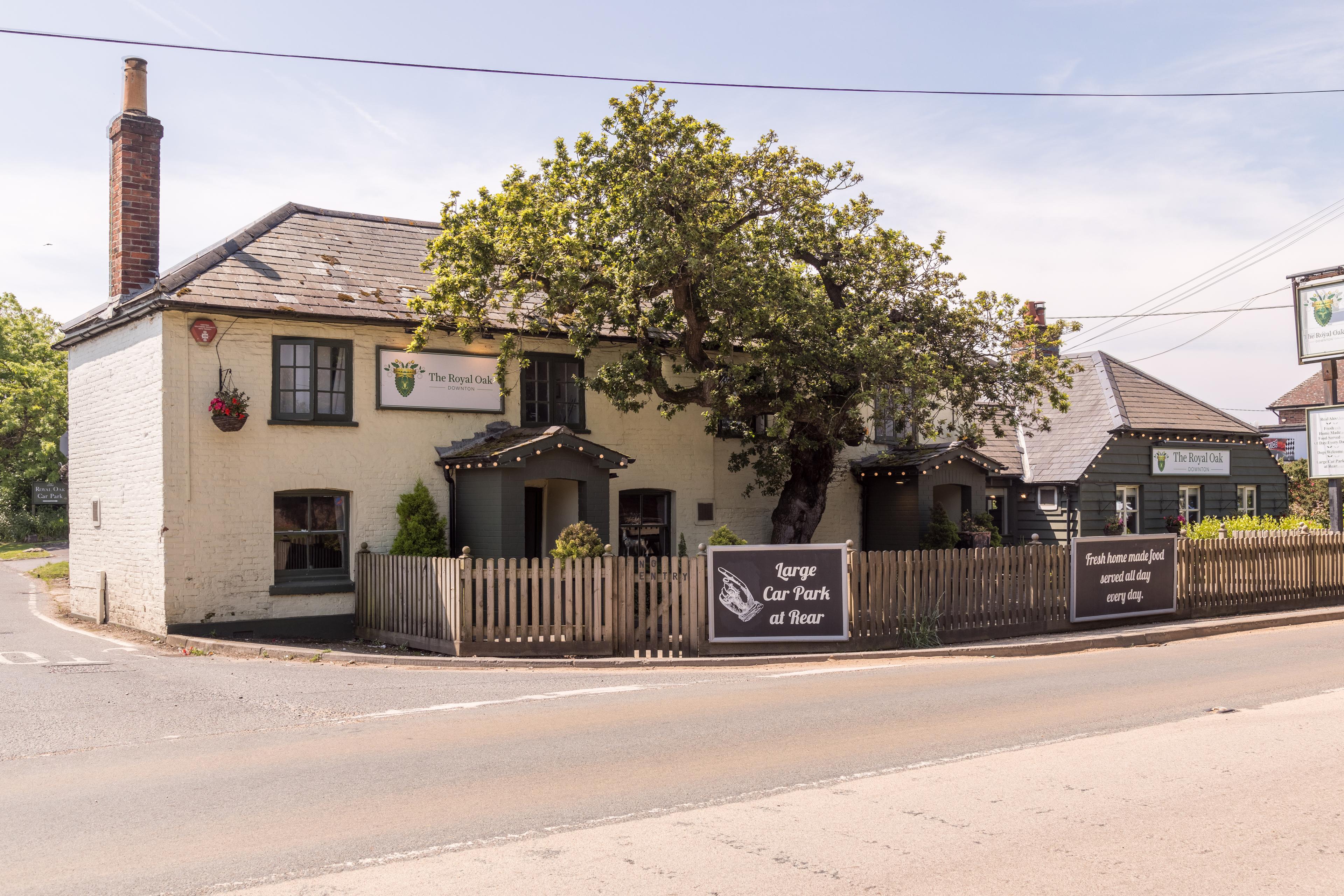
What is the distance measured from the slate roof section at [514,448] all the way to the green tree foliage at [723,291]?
1047mm

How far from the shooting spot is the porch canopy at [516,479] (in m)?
17.4

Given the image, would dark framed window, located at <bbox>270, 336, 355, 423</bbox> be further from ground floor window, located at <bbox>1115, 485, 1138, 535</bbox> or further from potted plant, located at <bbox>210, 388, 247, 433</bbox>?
ground floor window, located at <bbox>1115, 485, 1138, 535</bbox>

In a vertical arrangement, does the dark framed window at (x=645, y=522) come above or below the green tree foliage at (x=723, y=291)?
below

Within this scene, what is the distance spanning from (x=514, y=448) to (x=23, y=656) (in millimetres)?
7480

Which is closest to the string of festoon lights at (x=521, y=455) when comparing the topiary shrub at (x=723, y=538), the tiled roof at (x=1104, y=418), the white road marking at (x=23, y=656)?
the topiary shrub at (x=723, y=538)

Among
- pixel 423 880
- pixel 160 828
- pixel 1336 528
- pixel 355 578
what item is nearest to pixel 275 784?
pixel 160 828

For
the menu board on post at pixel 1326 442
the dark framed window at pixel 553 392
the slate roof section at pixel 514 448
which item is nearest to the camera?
the slate roof section at pixel 514 448

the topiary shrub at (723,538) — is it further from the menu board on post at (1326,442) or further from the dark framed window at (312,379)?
the menu board on post at (1326,442)

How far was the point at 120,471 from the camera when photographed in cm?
1836

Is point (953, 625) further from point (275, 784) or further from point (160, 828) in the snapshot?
point (160, 828)

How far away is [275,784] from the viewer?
297 inches

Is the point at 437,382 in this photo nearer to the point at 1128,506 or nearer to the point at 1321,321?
the point at 1128,506

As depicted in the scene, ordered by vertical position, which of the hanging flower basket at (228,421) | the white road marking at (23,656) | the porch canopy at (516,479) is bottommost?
the white road marking at (23,656)

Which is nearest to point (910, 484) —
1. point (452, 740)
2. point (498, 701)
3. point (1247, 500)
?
point (1247, 500)
